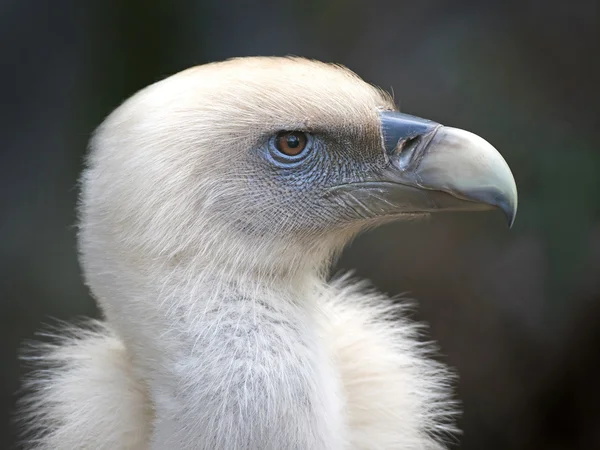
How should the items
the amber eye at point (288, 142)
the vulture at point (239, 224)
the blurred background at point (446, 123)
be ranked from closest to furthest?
the vulture at point (239, 224) < the amber eye at point (288, 142) < the blurred background at point (446, 123)

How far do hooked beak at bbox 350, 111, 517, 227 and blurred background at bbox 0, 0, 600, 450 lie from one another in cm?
181

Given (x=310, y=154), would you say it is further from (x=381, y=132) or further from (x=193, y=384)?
(x=193, y=384)

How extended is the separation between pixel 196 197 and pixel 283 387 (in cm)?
47

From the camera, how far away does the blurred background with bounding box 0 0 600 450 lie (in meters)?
3.51

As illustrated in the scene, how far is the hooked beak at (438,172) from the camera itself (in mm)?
1749

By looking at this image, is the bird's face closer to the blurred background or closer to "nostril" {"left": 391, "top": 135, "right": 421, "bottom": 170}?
"nostril" {"left": 391, "top": 135, "right": 421, "bottom": 170}

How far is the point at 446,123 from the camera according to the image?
144 inches

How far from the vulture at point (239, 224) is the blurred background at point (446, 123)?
1746 millimetres

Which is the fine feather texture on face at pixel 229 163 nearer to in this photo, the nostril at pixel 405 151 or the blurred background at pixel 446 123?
the nostril at pixel 405 151

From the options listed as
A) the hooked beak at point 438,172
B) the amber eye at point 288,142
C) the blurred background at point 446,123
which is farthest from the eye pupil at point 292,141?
the blurred background at point 446,123

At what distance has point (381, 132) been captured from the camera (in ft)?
6.17

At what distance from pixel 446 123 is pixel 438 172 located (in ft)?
6.35

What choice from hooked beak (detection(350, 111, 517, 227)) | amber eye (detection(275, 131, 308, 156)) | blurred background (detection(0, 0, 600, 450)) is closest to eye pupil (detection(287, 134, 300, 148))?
amber eye (detection(275, 131, 308, 156))

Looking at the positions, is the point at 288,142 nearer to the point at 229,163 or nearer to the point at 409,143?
the point at 229,163
